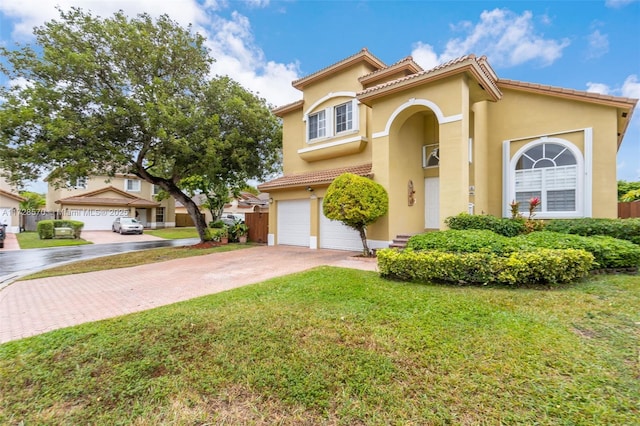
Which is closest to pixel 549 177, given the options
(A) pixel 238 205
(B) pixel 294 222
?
(B) pixel 294 222

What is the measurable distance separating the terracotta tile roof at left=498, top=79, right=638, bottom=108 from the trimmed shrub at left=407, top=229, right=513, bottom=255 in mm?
7146

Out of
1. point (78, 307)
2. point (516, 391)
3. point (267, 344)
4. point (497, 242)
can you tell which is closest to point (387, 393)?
point (516, 391)

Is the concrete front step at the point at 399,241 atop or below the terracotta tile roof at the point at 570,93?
below

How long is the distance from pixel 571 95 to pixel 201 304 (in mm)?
13786

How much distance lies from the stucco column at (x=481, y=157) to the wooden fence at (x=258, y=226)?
11516 millimetres

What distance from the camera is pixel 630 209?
13.9 metres

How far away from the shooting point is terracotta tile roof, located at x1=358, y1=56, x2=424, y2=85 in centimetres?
1176

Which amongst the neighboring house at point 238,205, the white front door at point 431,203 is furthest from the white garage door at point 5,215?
the white front door at point 431,203

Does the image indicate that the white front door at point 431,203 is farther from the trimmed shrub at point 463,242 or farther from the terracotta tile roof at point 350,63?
the terracotta tile roof at point 350,63

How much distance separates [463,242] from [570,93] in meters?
8.13

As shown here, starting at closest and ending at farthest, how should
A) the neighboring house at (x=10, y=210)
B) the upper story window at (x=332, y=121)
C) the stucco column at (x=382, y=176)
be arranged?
1. the stucco column at (x=382, y=176)
2. the upper story window at (x=332, y=121)
3. the neighboring house at (x=10, y=210)

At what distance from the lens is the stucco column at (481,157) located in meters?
11.3

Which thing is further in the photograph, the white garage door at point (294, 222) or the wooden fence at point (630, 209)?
the white garage door at point (294, 222)

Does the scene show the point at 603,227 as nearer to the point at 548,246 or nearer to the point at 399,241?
the point at 548,246
